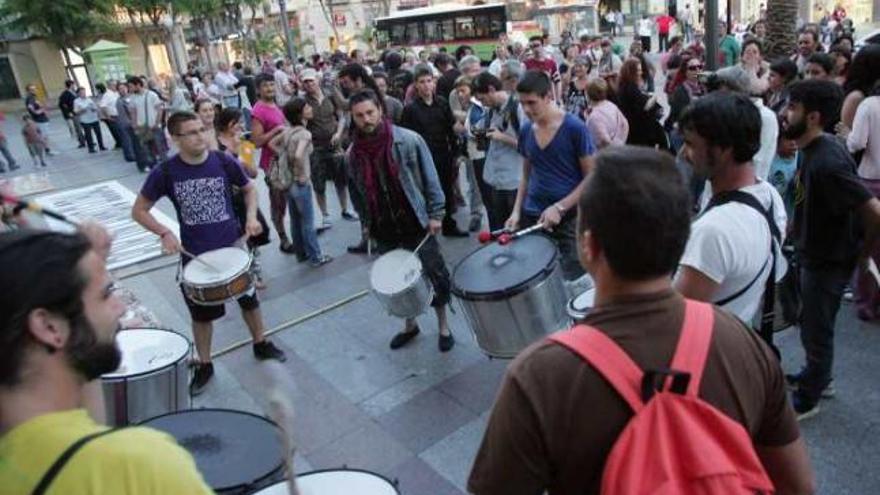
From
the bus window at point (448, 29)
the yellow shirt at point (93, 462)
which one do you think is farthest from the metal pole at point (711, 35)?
the bus window at point (448, 29)

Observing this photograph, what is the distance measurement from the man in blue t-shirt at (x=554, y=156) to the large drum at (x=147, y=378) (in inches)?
84.4

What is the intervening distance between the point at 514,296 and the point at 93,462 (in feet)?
7.55

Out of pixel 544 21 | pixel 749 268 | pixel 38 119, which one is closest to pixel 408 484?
pixel 749 268

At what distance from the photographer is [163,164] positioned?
4375 millimetres

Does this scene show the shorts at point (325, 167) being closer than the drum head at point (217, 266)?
No

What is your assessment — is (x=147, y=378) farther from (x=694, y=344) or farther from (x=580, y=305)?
(x=694, y=344)

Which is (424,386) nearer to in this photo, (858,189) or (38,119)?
(858,189)

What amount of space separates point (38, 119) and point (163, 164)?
50.4 feet

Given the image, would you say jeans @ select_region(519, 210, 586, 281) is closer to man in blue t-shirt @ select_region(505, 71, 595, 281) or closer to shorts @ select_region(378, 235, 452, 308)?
man in blue t-shirt @ select_region(505, 71, 595, 281)

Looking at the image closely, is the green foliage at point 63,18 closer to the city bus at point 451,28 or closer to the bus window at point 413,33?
the city bus at point 451,28

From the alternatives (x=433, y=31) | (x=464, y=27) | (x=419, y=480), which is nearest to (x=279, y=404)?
(x=419, y=480)

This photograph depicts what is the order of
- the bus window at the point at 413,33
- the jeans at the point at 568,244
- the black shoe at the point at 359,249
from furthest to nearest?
1. the bus window at the point at 413,33
2. the black shoe at the point at 359,249
3. the jeans at the point at 568,244

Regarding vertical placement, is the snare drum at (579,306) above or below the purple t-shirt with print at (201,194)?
below

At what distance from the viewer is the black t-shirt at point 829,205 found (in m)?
2.97
